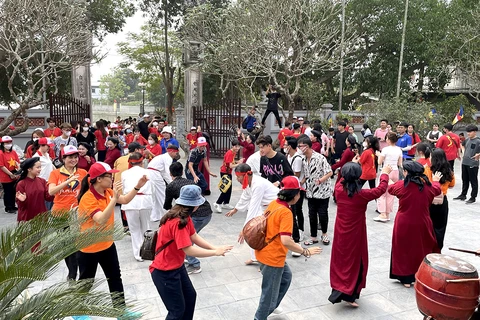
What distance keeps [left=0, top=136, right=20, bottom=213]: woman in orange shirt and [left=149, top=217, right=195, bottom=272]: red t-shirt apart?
18.8 ft

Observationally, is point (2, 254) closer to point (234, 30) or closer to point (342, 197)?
point (342, 197)

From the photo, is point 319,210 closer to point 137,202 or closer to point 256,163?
point 256,163

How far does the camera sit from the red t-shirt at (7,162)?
7.79 m

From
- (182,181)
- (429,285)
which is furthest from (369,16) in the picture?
(429,285)

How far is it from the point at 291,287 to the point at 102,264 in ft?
7.68

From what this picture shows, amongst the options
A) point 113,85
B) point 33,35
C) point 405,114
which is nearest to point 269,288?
point 33,35

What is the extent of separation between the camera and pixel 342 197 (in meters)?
4.39

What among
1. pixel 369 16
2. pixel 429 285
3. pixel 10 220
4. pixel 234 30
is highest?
pixel 369 16

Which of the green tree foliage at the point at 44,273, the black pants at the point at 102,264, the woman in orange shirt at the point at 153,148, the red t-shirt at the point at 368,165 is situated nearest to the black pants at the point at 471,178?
the red t-shirt at the point at 368,165

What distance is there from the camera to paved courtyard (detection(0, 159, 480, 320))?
14.5 ft

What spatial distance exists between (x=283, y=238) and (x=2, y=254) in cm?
219

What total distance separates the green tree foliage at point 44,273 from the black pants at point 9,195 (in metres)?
5.77

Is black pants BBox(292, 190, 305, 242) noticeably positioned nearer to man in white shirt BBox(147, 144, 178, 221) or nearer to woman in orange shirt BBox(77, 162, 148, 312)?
man in white shirt BBox(147, 144, 178, 221)

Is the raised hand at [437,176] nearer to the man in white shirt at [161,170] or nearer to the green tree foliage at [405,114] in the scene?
the man in white shirt at [161,170]
